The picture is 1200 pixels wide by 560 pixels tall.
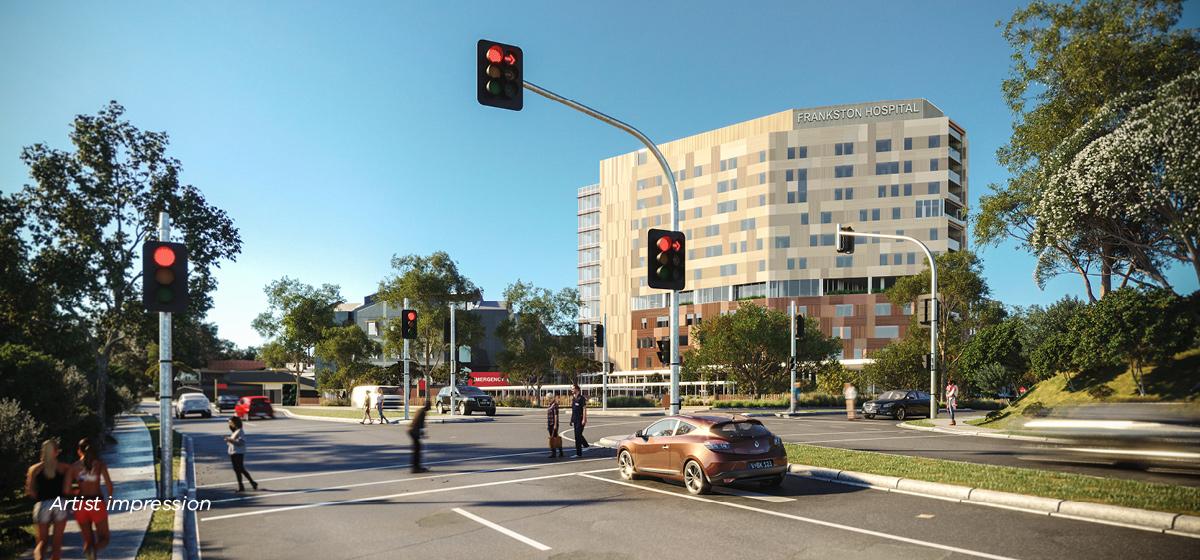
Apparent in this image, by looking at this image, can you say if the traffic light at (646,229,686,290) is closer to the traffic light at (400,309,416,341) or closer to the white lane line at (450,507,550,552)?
the white lane line at (450,507,550,552)

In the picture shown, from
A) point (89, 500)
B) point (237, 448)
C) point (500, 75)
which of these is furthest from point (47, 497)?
point (500, 75)

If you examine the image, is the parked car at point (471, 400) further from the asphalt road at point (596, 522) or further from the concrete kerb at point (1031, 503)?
the concrete kerb at point (1031, 503)

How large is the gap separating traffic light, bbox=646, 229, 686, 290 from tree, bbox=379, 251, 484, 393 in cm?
5104

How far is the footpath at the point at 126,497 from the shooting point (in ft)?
28.9

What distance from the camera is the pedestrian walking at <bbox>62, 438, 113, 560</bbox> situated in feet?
26.6

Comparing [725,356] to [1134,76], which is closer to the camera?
[1134,76]

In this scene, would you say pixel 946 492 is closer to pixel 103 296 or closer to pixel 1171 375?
pixel 1171 375

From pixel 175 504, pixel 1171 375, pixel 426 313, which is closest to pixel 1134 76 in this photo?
pixel 1171 375

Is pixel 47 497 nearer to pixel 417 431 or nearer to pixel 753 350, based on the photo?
pixel 417 431

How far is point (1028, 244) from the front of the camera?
35906mm

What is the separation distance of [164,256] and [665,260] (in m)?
8.27

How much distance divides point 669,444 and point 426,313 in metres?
53.5

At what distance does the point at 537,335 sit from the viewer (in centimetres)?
A: 7562

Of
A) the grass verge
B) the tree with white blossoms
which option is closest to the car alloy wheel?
the grass verge
